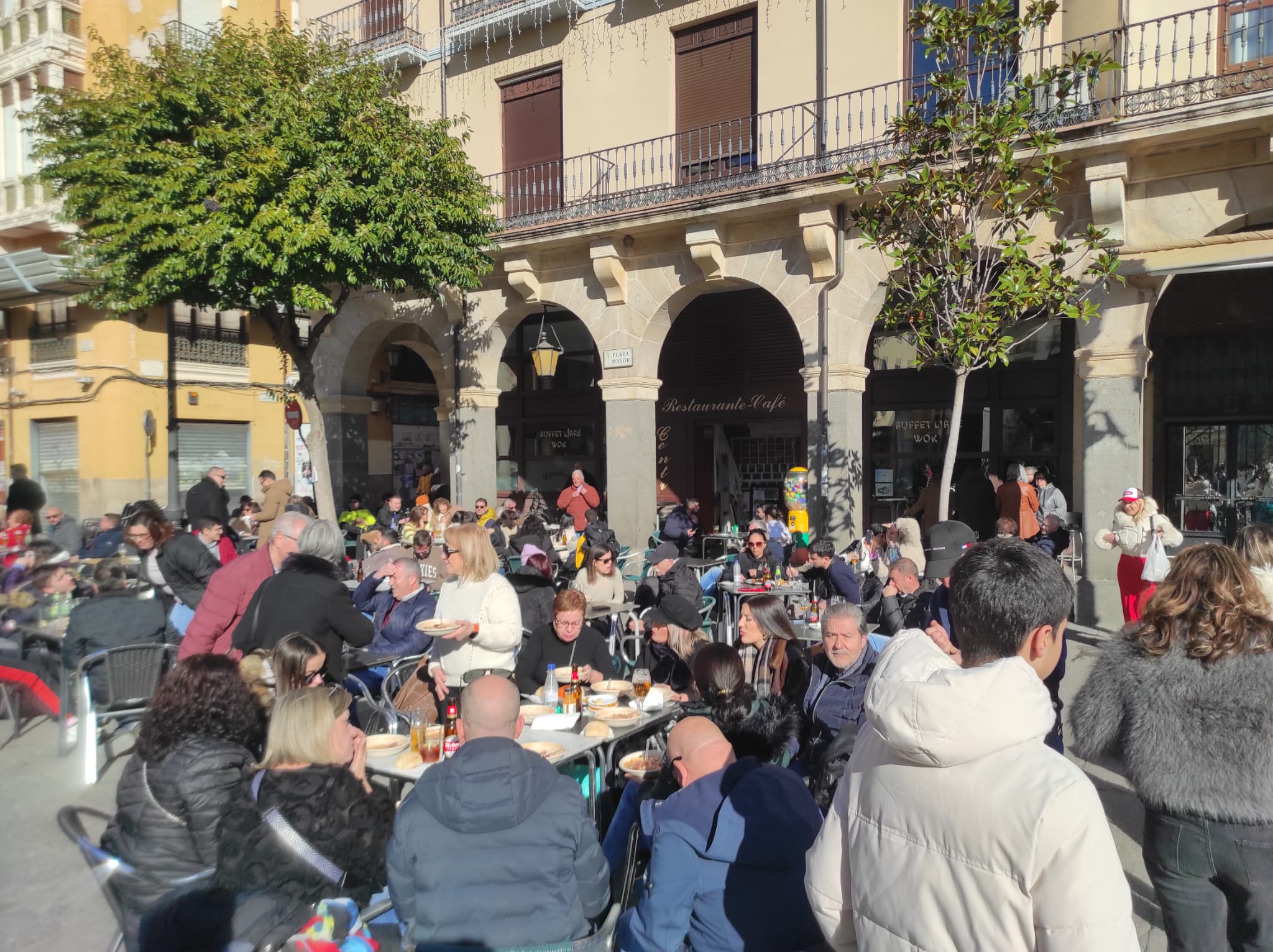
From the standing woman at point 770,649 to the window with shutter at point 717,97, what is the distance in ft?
26.6

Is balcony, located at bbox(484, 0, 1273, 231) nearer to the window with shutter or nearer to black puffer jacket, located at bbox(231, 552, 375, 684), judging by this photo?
the window with shutter

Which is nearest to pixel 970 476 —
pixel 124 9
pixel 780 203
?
pixel 780 203

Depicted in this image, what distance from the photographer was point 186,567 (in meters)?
6.86

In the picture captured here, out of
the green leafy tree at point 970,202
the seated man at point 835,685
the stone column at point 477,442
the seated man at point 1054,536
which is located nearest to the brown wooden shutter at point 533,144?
the stone column at point 477,442

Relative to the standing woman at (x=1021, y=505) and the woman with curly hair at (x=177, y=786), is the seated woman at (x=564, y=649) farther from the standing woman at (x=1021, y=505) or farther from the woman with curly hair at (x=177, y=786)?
the standing woman at (x=1021, y=505)

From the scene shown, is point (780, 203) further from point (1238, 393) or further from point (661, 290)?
point (1238, 393)

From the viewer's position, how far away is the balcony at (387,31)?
47.1ft

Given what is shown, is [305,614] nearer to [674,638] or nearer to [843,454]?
[674,638]

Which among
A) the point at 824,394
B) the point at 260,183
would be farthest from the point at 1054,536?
the point at 260,183

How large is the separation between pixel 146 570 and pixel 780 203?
8.02m

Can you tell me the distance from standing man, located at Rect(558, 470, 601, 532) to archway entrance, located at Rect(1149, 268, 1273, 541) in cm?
782

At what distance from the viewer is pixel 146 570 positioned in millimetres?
7348

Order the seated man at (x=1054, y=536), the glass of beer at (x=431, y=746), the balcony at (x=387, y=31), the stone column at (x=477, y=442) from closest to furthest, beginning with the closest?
the glass of beer at (x=431, y=746) < the seated man at (x=1054, y=536) < the stone column at (x=477, y=442) < the balcony at (x=387, y=31)

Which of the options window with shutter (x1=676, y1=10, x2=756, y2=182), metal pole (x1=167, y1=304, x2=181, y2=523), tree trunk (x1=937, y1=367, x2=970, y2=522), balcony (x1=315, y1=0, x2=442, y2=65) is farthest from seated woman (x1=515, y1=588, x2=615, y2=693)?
metal pole (x1=167, y1=304, x2=181, y2=523)
